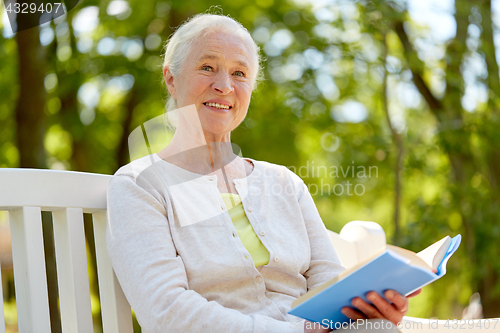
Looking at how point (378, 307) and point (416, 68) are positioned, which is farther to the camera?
point (416, 68)

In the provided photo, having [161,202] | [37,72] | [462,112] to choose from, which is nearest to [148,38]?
[37,72]

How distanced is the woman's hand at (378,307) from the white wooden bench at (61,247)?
2.12 feet

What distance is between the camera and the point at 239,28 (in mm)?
1808

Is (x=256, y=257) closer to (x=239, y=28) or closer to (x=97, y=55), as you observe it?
(x=239, y=28)

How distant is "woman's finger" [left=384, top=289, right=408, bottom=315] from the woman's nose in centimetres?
88

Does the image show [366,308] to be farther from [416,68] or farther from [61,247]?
[416,68]

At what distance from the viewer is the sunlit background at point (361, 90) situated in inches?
186

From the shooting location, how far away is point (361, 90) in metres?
5.34

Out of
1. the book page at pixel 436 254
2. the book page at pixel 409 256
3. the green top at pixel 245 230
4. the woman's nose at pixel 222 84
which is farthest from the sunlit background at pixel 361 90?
the book page at pixel 409 256

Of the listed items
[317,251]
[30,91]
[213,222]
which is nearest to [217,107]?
[213,222]

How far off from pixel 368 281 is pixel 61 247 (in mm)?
811

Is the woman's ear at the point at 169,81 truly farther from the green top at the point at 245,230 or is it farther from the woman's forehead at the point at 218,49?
the green top at the point at 245,230

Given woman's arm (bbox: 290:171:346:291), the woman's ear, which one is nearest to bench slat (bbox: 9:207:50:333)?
the woman's ear

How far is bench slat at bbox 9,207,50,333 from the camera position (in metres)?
1.26
